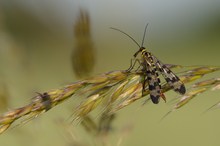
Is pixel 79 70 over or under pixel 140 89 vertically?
over

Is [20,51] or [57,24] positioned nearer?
[20,51]

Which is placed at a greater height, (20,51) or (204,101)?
(20,51)

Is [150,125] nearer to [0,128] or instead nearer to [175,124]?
[175,124]

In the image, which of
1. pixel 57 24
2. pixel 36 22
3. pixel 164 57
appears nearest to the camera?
pixel 57 24

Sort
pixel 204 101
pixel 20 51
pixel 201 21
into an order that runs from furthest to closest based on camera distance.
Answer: pixel 201 21 → pixel 204 101 → pixel 20 51

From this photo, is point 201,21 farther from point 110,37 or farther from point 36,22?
point 36,22

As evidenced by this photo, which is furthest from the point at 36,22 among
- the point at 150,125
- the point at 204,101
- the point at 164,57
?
the point at 150,125

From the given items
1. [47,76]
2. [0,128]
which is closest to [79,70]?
[0,128]

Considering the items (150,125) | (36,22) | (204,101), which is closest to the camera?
(150,125)

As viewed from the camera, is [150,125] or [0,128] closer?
[0,128]
